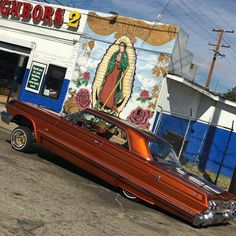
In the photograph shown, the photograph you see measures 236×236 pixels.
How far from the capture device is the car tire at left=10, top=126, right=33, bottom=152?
10367 millimetres

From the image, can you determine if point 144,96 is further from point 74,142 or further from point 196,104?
point 74,142

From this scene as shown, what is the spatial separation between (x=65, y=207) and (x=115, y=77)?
37.2 feet

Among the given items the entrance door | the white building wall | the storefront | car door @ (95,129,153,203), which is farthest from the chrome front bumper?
the entrance door

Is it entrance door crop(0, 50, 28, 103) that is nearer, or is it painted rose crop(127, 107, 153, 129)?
painted rose crop(127, 107, 153, 129)

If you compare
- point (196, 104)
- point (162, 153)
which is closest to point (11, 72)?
point (196, 104)

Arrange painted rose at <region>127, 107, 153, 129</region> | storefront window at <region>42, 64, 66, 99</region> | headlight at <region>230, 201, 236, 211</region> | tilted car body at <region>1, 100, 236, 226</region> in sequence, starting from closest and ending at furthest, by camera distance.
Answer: tilted car body at <region>1, 100, 236, 226</region>, headlight at <region>230, 201, 236, 211</region>, painted rose at <region>127, 107, 153, 129</region>, storefront window at <region>42, 64, 66, 99</region>

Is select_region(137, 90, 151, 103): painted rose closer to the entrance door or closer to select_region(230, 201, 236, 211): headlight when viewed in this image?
the entrance door

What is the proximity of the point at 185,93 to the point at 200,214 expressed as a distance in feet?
40.0

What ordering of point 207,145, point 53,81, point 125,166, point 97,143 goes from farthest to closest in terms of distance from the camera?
point 207,145, point 53,81, point 97,143, point 125,166

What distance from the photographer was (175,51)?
56.7 ft

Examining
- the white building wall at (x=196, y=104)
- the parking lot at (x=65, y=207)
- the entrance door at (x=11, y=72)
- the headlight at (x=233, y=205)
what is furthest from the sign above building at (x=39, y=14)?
the headlight at (x=233, y=205)

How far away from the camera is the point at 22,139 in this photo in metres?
10.5

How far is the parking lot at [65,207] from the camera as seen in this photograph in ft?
20.2

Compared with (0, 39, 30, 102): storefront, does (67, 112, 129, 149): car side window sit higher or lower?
lower
